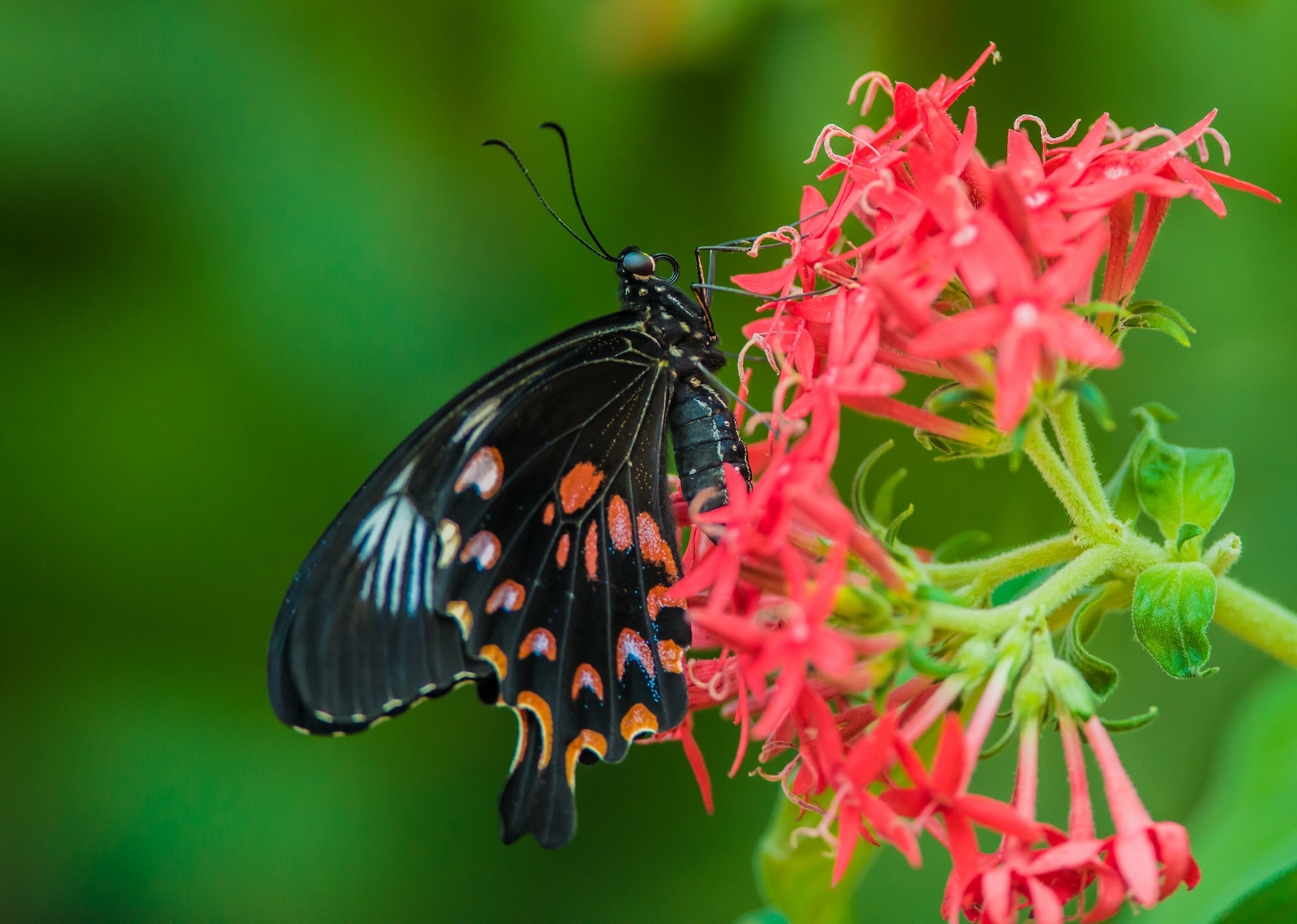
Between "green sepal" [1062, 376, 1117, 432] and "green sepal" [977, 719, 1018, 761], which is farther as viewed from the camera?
"green sepal" [977, 719, 1018, 761]

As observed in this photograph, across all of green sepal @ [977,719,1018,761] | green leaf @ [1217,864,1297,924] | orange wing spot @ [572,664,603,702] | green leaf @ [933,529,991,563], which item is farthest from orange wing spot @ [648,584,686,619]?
green leaf @ [1217,864,1297,924]

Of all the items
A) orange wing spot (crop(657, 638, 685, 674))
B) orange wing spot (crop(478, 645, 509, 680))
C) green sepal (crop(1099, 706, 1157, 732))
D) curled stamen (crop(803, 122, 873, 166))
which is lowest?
green sepal (crop(1099, 706, 1157, 732))

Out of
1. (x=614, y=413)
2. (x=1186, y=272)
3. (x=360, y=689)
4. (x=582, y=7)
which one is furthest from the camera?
(x=582, y=7)

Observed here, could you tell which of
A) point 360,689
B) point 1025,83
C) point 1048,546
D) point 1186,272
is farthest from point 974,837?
point 1025,83

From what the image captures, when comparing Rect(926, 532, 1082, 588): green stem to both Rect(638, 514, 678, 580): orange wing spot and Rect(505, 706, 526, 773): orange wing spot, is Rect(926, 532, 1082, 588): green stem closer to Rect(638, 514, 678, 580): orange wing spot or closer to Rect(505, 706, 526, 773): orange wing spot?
Rect(638, 514, 678, 580): orange wing spot

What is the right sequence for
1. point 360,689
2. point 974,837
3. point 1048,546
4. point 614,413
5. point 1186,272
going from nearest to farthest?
1. point 974,837
2. point 1048,546
3. point 360,689
4. point 614,413
5. point 1186,272

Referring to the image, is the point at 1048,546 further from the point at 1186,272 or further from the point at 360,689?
the point at 1186,272

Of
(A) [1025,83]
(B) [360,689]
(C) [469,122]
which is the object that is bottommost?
(B) [360,689]

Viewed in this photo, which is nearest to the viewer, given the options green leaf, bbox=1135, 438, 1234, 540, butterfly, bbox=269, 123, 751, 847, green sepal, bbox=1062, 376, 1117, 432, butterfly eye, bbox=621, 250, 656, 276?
green sepal, bbox=1062, 376, 1117, 432
